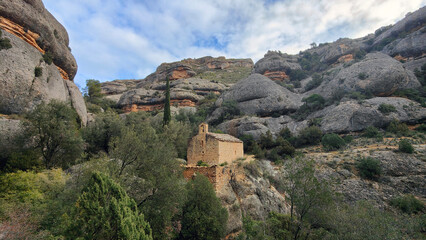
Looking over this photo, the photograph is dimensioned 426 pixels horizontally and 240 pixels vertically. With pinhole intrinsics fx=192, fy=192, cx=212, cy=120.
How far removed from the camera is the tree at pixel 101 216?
909 cm

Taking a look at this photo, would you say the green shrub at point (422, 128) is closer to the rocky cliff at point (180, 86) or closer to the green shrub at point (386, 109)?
the green shrub at point (386, 109)

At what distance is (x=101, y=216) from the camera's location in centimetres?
934

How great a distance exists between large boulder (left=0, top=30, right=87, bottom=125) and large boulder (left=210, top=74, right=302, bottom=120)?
30.2 metres

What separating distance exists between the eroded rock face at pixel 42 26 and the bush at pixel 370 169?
43.9m

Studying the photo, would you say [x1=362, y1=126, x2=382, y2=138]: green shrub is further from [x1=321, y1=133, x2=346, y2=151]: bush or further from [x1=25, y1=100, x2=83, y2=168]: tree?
[x1=25, y1=100, x2=83, y2=168]: tree

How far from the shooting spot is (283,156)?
32.4 meters

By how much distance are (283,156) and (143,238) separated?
27.3 metres

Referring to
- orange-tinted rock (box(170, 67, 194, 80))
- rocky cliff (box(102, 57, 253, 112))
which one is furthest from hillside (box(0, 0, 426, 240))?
orange-tinted rock (box(170, 67, 194, 80))

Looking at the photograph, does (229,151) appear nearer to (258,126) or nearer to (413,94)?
(258,126)

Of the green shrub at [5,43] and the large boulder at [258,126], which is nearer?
the green shrub at [5,43]

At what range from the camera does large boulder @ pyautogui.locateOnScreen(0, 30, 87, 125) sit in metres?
18.9

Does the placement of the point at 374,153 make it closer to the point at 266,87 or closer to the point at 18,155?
the point at 266,87

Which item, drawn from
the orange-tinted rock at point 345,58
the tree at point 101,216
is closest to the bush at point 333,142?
the tree at point 101,216

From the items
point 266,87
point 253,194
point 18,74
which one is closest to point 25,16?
point 18,74
